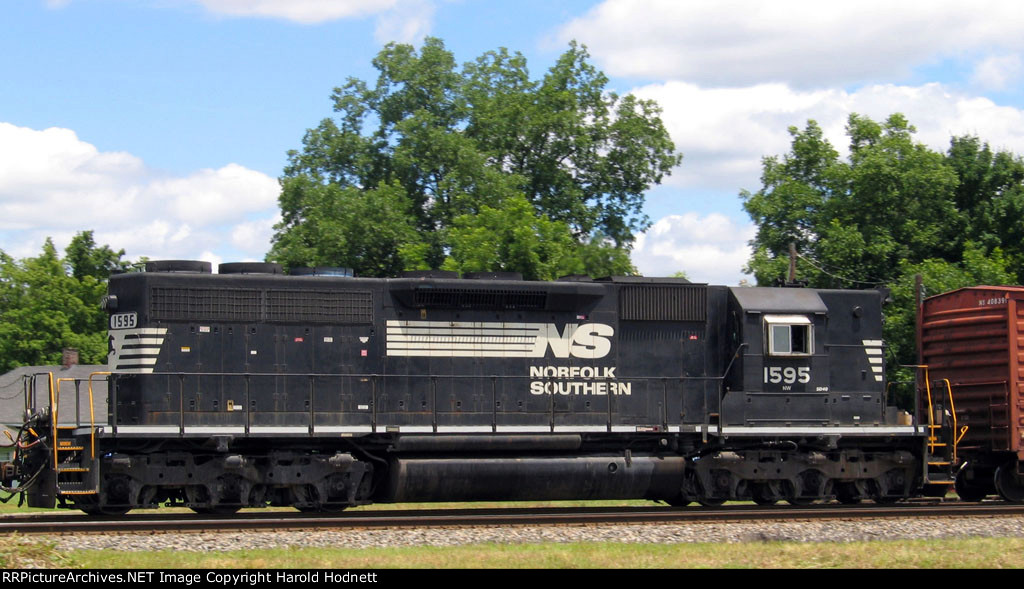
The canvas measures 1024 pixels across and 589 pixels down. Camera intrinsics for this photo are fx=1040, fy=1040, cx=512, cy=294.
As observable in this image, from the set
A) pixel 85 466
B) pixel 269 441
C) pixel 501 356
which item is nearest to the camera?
pixel 85 466

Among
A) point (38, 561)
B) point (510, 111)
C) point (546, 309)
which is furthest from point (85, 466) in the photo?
point (510, 111)

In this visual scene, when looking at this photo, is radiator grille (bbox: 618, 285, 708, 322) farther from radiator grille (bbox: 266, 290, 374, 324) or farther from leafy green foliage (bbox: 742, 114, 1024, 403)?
leafy green foliage (bbox: 742, 114, 1024, 403)

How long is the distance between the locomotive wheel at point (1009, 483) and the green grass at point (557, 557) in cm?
594

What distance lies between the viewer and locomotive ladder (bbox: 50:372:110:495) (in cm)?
1380

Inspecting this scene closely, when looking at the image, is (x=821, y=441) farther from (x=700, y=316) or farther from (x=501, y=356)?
(x=501, y=356)

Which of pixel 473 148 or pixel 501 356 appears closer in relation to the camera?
pixel 501 356

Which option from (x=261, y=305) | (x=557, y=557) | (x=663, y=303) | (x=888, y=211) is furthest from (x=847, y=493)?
(x=888, y=211)

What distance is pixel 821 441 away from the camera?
644 inches

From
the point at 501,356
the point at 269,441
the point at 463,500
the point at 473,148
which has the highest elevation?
the point at 473,148

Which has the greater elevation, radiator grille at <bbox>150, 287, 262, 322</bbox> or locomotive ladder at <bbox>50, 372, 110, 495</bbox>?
radiator grille at <bbox>150, 287, 262, 322</bbox>

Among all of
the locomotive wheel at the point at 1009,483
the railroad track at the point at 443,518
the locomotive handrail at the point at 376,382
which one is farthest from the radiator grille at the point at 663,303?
the locomotive wheel at the point at 1009,483

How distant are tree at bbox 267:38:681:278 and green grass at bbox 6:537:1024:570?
972 inches

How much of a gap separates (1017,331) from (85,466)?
14.5 metres

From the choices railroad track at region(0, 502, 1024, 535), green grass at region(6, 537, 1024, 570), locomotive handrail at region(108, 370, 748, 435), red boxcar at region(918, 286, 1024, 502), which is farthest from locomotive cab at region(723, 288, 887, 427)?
green grass at region(6, 537, 1024, 570)
